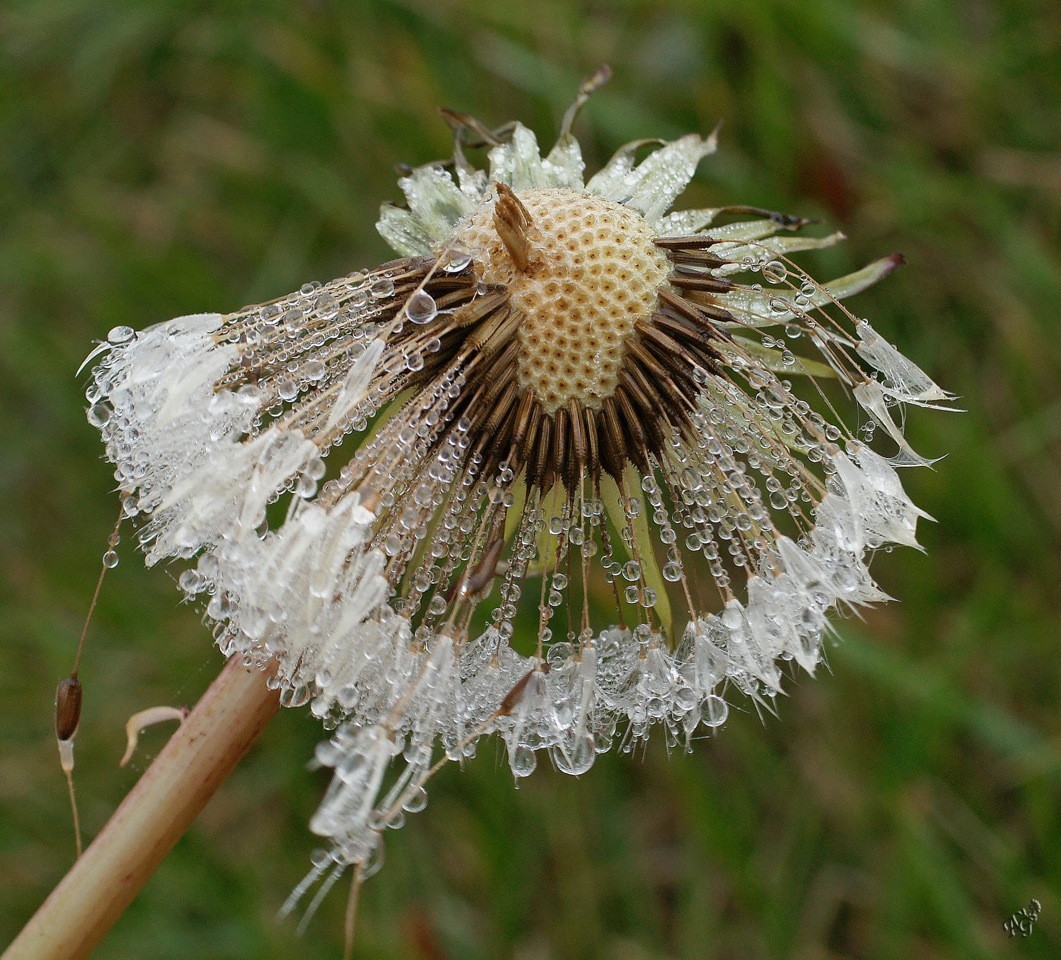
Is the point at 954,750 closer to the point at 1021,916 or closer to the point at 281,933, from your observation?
the point at 1021,916

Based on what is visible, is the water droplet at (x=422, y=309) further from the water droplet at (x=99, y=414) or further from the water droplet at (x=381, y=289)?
the water droplet at (x=99, y=414)

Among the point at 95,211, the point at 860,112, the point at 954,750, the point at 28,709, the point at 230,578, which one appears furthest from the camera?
the point at 95,211

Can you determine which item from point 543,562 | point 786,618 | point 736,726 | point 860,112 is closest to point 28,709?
point 736,726

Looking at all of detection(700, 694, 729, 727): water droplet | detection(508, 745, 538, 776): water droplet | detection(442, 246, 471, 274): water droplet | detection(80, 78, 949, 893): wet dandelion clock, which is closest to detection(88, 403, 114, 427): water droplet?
detection(80, 78, 949, 893): wet dandelion clock

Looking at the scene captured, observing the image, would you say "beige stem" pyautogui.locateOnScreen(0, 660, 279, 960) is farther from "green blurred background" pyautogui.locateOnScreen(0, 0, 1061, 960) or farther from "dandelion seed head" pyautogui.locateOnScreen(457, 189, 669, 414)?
"green blurred background" pyautogui.locateOnScreen(0, 0, 1061, 960)

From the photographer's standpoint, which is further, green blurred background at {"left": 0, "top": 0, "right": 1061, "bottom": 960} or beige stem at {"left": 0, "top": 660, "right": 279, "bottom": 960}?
green blurred background at {"left": 0, "top": 0, "right": 1061, "bottom": 960}

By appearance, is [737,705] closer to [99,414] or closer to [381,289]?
[381,289]
